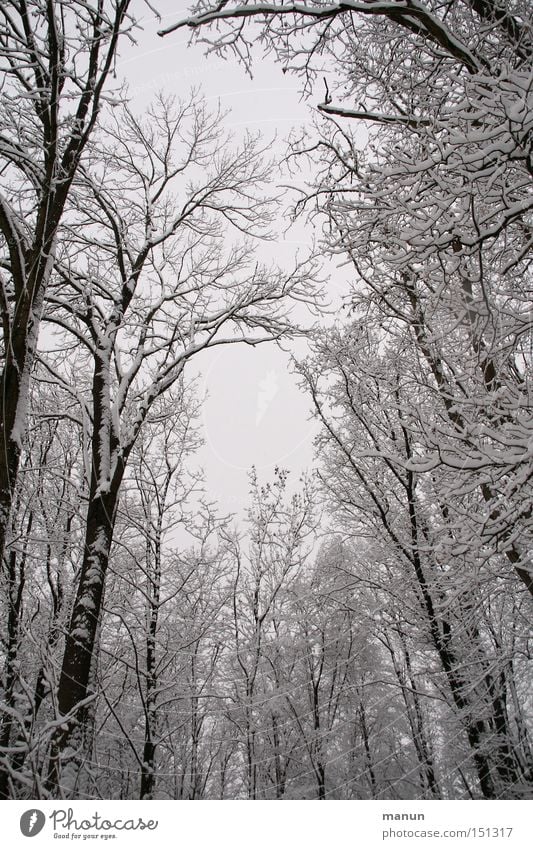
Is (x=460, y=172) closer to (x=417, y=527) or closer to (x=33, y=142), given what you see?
(x=33, y=142)

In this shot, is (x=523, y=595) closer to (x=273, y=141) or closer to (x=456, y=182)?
(x=456, y=182)

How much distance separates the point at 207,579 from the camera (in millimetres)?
7281
